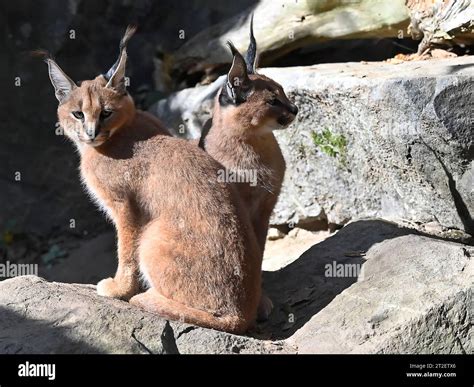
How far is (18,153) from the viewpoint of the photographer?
12.6 meters

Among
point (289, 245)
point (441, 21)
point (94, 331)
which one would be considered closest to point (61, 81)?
point (94, 331)

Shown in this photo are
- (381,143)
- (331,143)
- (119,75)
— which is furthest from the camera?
(331,143)

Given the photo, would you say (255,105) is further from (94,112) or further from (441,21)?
(441,21)

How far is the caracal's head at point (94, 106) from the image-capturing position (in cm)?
712

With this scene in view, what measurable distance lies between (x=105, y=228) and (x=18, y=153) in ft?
5.71


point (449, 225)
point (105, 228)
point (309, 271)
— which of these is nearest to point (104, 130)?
point (309, 271)

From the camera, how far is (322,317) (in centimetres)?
679

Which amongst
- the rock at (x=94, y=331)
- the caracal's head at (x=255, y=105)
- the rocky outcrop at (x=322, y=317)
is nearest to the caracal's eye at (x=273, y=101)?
the caracal's head at (x=255, y=105)

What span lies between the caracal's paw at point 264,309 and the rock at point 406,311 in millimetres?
538

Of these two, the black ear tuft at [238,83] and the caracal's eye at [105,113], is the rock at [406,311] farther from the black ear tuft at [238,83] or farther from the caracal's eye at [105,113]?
the caracal's eye at [105,113]

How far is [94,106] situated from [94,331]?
204 cm

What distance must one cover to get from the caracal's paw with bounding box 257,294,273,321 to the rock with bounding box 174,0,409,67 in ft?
14.7

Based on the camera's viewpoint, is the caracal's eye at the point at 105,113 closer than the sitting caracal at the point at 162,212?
No

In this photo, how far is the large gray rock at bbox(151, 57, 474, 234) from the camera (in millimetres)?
8109
